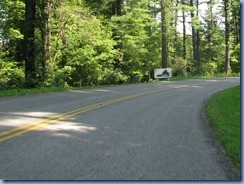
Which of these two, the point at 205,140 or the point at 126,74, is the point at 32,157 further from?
the point at 126,74

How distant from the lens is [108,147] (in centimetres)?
578

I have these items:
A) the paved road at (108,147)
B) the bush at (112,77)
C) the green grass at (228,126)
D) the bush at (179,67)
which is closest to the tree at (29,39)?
the bush at (112,77)

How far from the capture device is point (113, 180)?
164 inches

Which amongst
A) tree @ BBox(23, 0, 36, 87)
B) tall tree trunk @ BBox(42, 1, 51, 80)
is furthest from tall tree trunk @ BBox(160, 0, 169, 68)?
tree @ BBox(23, 0, 36, 87)

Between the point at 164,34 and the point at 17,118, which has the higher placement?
the point at 164,34

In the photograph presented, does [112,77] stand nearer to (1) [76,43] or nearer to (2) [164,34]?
(1) [76,43]

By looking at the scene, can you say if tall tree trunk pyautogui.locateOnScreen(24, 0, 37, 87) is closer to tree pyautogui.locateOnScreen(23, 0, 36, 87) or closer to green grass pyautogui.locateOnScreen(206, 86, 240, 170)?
tree pyautogui.locateOnScreen(23, 0, 36, 87)

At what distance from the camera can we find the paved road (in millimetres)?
4430

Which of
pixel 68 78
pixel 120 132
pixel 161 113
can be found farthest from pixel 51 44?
pixel 120 132

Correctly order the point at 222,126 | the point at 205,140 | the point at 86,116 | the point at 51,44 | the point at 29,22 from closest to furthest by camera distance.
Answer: the point at 205,140, the point at 222,126, the point at 86,116, the point at 29,22, the point at 51,44

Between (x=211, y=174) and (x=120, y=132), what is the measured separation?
2.96 metres

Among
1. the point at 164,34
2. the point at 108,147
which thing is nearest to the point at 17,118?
the point at 108,147

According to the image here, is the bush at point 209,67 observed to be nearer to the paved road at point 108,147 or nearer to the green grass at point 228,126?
the green grass at point 228,126

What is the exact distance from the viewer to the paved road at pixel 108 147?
4.43 meters
